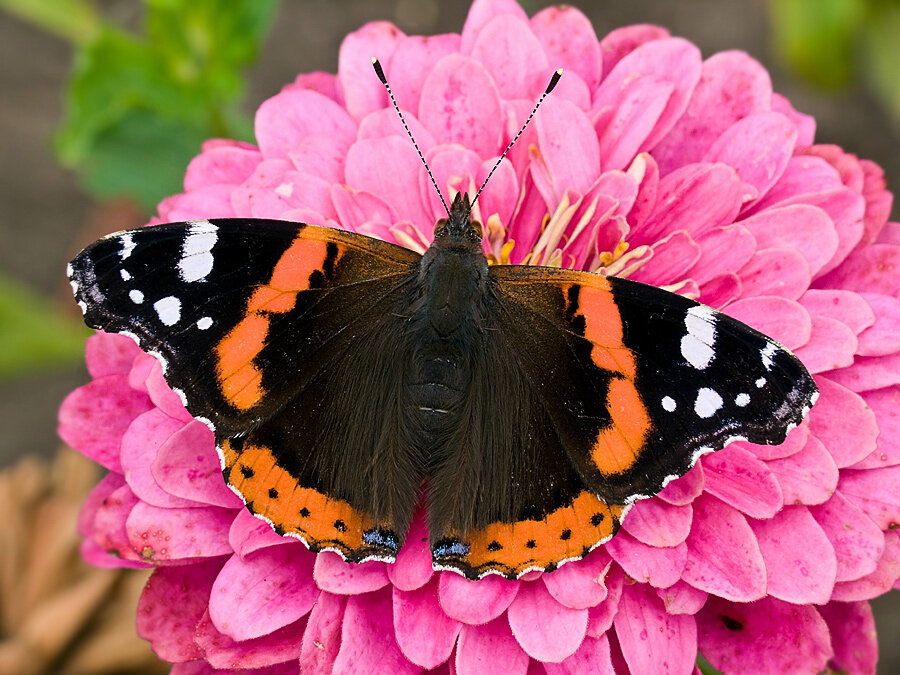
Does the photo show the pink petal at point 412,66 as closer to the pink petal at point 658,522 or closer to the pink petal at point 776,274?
the pink petal at point 776,274

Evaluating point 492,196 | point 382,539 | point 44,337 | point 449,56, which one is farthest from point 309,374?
point 44,337

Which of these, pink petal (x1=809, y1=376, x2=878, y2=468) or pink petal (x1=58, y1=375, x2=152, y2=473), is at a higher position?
pink petal (x1=58, y1=375, x2=152, y2=473)

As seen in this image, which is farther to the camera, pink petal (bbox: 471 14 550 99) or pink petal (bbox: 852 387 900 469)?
pink petal (bbox: 471 14 550 99)

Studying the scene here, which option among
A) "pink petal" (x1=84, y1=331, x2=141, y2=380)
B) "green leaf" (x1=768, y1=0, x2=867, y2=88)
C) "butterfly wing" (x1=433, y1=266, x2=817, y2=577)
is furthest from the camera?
"green leaf" (x1=768, y1=0, x2=867, y2=88)

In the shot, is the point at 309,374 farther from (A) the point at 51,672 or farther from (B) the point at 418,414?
(A) the point at 51,672

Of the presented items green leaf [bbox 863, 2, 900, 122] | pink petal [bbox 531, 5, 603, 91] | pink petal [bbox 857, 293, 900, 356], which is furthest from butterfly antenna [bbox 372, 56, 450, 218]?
green leaf [bbox 863, 2, 900, 122]

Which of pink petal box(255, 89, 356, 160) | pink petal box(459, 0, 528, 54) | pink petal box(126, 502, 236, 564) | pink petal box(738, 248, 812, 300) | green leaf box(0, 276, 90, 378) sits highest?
pink petal box(459, 0, 528, 54)

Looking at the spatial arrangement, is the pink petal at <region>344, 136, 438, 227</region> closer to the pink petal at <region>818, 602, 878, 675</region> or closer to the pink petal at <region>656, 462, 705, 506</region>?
the pink petal at <region>656, 462, 705, 506</region>
